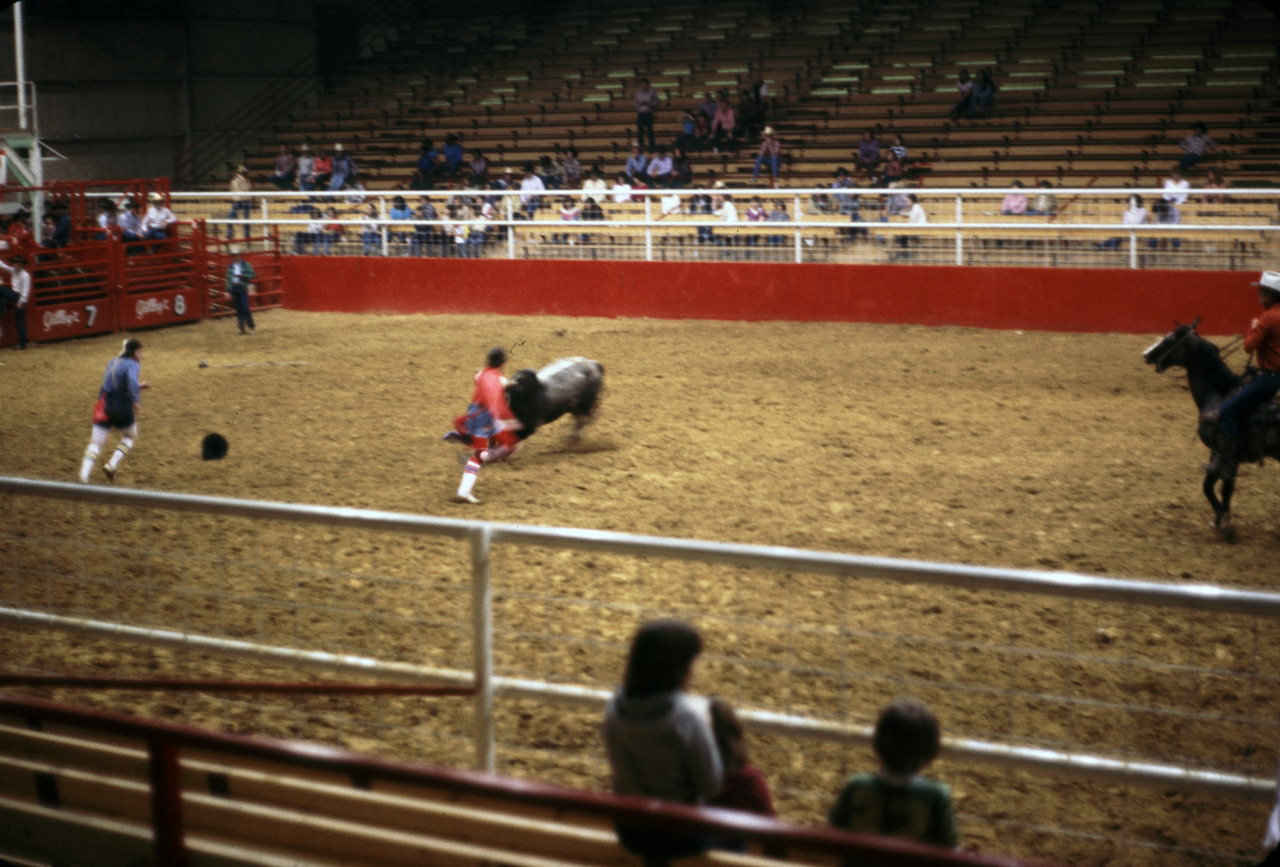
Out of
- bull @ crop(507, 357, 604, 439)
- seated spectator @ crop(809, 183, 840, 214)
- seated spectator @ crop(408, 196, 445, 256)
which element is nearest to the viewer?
bull @ crop(507, 357, 604, 439)

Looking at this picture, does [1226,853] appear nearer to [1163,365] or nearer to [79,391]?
[1163,365]

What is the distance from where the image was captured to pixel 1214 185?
16.8m

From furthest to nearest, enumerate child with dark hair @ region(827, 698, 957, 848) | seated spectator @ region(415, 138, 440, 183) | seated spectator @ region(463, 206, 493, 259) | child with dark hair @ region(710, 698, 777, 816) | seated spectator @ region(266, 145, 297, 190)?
seated spectator @ region(266, 145, 297, 190) → seated spectator @ region(415, 138, 440, 183) → seated spectator @ region(463, 206, 493, 259) → child with dark hair @ region(710, 698, 777, 816) → child with dark hair @ region(827, 698, 957, 848)

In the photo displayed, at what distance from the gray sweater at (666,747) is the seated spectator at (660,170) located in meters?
21.5

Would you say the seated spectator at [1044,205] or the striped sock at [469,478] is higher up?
the seated spectator at [1044,205]

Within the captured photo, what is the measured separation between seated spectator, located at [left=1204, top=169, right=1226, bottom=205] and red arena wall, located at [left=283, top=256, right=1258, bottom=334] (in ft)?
3.04

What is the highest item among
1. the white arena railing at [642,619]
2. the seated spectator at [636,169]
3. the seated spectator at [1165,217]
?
the seated spectator at [636,169]

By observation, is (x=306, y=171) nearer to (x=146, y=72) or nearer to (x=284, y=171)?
(x=284, y=171)

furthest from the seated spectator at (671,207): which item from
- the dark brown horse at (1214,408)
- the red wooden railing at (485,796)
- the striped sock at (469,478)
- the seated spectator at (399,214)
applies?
the red wooden railing at (485,796)

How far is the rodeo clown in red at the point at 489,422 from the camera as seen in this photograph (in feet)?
29.4

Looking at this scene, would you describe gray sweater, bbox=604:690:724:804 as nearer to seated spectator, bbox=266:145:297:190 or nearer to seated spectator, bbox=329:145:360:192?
seated spectator, bbox=329:145:360:192

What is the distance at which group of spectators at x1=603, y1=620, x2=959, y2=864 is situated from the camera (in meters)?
2.80

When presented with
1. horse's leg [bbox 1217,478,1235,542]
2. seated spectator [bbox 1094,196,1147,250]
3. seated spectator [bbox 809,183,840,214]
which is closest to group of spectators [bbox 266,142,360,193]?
seated spectator [bbox 809,183,840,214]

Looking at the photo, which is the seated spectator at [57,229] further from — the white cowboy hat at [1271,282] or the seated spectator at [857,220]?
the white cowboy hat at [1271,282]
